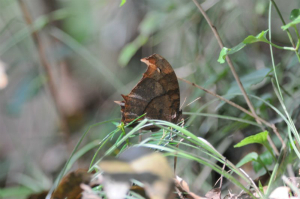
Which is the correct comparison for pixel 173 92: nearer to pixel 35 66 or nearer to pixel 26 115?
pixel 35 66

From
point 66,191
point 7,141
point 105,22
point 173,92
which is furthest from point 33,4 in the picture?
point 66,191

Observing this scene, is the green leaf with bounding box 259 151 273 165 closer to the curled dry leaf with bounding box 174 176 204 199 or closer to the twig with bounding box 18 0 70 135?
the curled dry leaf with bounding box 174 176 204 199

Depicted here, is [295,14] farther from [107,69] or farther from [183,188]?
[107,69]

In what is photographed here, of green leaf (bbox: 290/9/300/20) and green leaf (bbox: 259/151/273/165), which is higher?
green leaf (bbox: 290/9/300/20)

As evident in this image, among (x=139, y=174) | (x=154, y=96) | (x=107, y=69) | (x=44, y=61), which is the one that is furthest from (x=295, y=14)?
(x=44, y=61)

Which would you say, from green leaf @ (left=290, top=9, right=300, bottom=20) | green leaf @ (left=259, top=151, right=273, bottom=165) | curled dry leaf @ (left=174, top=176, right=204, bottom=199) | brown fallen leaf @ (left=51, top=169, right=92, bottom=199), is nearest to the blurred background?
green leaf @ (left=259, top=151, right=273, bottom=165)
